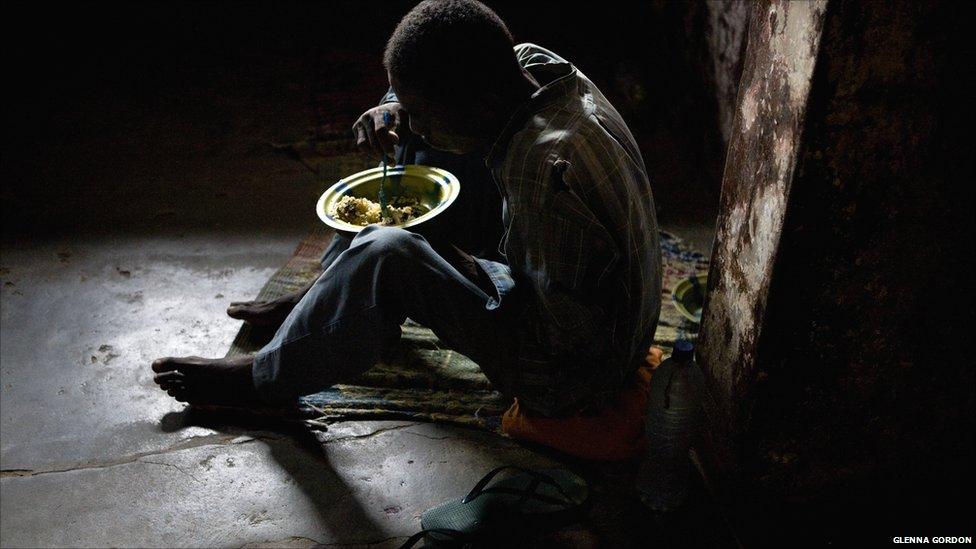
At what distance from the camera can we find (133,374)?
7.88 ft

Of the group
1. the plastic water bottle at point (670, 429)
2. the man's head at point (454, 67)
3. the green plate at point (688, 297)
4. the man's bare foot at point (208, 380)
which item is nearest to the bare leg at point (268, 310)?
the man's bare foot at point (208, 380)

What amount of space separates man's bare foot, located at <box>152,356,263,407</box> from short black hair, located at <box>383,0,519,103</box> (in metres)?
1.07

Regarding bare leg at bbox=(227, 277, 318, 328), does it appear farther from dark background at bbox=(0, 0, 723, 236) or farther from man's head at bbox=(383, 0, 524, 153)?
man's head at bbox=(383, 0, 524, 153)

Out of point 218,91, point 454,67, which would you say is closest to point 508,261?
point 454,67

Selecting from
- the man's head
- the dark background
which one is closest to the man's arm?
the man's head

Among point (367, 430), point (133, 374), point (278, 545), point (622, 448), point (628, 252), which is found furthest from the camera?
point (133, 374)

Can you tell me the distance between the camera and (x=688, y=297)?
9.15 feet

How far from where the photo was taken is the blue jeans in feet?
5.90

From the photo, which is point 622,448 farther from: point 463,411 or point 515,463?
point 463,411

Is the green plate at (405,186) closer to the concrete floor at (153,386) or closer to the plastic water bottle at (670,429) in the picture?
the concrete floor at (153,386)

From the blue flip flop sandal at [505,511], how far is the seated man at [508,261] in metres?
0.21

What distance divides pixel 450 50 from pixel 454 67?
0.04m

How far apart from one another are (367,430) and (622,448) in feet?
2.55

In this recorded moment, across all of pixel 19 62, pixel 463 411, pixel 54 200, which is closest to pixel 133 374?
pixel 463 411
